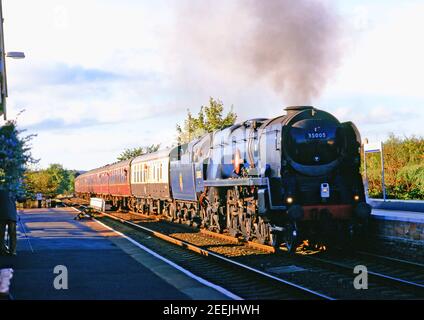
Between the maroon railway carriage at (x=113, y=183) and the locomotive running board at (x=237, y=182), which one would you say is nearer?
the locomotive running board at (x=237, y=182)

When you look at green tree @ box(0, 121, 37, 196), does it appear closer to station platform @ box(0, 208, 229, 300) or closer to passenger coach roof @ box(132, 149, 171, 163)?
station platform @ box(0, 208, 229, 300)

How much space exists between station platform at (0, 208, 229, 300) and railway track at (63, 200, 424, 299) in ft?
2.86

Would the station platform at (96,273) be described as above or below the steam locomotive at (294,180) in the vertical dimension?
below

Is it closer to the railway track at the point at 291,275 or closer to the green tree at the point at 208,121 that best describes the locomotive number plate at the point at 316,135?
the railway track at the point at 291,275

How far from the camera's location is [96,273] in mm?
11523

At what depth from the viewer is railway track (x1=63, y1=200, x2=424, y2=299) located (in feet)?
31.3

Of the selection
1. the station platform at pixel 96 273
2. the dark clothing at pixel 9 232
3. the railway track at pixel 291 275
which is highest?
the dark clothing at pixel 9 232

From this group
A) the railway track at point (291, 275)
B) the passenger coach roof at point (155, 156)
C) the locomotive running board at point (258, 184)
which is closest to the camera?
the railway track at point (291, 275)

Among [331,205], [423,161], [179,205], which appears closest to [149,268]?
[331,205]

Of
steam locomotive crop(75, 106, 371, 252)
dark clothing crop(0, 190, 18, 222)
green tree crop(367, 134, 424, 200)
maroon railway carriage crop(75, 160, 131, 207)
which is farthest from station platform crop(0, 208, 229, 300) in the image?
maroon railway carriage crop(75, 160, 131, 207)

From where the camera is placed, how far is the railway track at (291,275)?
31.3ft

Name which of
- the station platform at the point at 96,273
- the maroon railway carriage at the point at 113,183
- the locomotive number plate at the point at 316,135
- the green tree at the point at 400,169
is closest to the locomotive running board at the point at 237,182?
the locomotive number plate at the point at 316,135

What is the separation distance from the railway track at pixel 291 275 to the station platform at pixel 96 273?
87 centimetres
